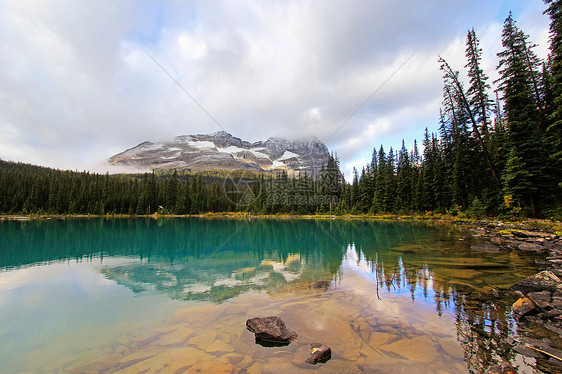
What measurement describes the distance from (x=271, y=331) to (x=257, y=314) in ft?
6.52

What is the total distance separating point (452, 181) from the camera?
47906 mm

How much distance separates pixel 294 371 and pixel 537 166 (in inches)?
1346

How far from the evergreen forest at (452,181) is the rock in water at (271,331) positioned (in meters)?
26.1

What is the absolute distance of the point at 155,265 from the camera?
1784 cm

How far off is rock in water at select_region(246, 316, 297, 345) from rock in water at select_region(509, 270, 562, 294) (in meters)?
8.47

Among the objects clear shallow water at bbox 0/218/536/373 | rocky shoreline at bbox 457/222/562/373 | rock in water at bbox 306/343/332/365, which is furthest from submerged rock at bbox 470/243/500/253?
rock in water at bbox 306/343/332/365

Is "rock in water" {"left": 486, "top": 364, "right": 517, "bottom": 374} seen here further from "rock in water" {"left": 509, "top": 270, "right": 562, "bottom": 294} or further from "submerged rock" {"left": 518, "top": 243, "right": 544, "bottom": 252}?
"submerged rock" {"left": 518, "top": 243, "right": 544, "bottom": 252}

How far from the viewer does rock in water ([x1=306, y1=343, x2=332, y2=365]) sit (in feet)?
18.9

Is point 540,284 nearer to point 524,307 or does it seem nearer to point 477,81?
point 524,307

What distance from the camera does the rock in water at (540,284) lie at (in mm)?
8856

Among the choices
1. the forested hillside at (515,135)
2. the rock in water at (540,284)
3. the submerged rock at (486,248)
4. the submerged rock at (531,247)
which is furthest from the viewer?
the forested hillside at (515,135)

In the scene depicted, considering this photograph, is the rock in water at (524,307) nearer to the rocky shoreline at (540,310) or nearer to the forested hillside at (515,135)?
the rocky shoreline at (540,310)

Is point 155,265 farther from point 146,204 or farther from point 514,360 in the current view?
point 146,204

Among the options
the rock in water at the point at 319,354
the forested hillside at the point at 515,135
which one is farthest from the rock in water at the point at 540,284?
the forested hillside at the point at 515,135
